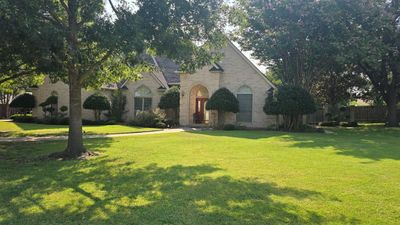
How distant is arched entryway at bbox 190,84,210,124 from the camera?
32.5 meters

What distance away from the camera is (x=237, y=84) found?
30391 millimetres

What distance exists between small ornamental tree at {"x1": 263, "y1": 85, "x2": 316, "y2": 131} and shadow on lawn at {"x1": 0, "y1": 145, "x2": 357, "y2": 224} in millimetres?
17121

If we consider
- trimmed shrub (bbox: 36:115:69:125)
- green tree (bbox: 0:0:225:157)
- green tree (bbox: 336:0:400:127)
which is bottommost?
trimmed shrub (bbox: 36:115:69:125)

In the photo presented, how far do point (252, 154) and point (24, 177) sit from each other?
23.9ft

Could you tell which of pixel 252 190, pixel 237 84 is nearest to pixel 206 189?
pixel 252 190

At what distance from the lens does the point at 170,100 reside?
32906 mm

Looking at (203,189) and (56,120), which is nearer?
(203,189)

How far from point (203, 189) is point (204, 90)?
1036 inches

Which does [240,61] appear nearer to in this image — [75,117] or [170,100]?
[170,100]

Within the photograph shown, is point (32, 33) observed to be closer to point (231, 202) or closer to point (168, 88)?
point (231, 202)

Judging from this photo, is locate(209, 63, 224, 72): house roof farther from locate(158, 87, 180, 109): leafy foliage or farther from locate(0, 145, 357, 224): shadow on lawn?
locate(0, 145, 357, 224): shadow on lawn

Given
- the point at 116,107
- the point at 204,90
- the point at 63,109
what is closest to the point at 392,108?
the point at 204,90

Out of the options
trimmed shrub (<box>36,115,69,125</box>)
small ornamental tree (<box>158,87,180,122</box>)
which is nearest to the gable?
small ornamental tree (<box>158,87,180,122</box>)

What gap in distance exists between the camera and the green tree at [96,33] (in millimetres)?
10203
